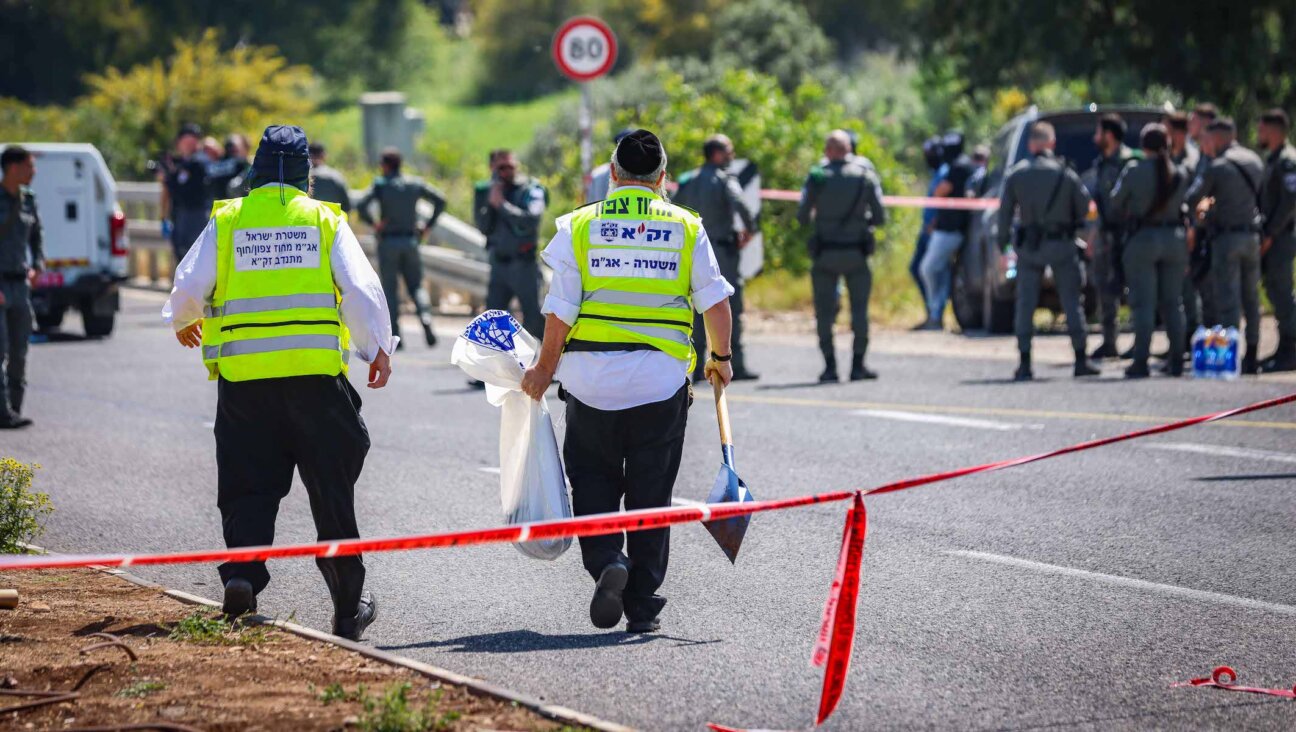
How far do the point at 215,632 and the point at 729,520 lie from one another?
5.82 feet

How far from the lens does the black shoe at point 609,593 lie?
627cm

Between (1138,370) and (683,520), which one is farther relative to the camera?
(1138,370)

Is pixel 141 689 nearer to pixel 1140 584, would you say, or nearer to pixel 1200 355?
pixel 1140 584

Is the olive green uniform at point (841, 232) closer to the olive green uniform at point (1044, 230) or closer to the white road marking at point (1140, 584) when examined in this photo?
the olive green uniform at point (1044, 230)

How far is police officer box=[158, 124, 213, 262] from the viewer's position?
20.6m

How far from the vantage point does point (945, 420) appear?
12164mm

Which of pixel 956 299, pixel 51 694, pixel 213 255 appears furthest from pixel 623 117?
pixel 51 694

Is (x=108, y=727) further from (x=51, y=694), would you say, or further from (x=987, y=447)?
(x=987, y=447)

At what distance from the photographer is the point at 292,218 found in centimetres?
638

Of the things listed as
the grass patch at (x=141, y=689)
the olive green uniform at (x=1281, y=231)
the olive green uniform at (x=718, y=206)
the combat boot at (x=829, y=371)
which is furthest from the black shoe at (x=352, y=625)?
the olive green uniform at (x=1281, y=231)

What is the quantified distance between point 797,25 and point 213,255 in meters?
46.8

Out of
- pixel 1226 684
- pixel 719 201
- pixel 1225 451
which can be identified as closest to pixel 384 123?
pixel 719 201

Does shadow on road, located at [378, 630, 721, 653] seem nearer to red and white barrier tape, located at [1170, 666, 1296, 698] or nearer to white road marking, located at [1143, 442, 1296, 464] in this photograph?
red and white barrier tape, located at [1170, 666, 1296, 698]

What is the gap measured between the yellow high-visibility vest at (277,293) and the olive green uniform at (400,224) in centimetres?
1087
